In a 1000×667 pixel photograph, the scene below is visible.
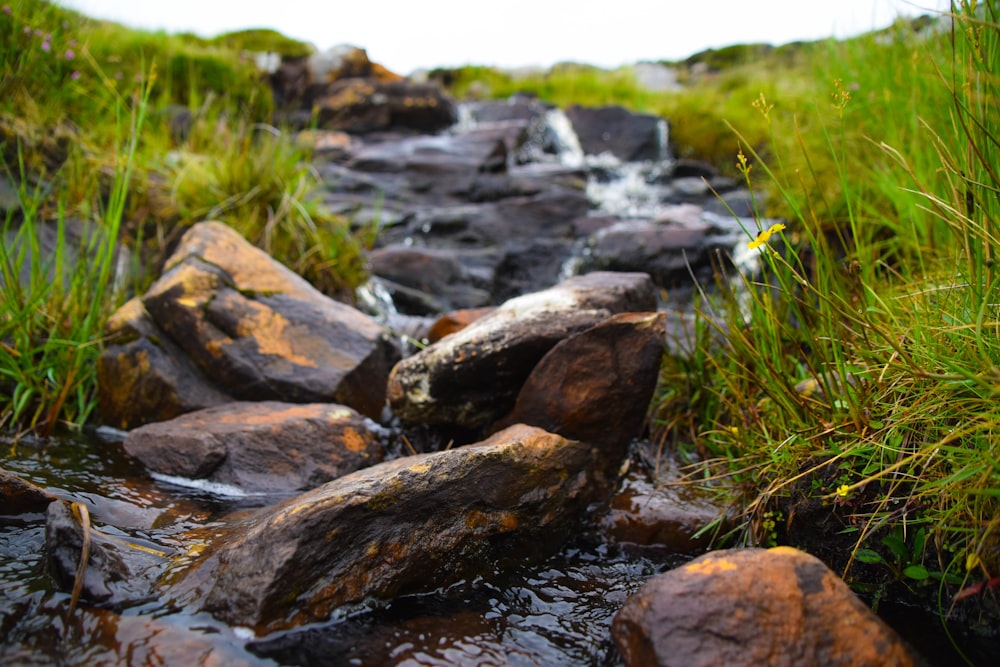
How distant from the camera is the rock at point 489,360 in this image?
126 inches

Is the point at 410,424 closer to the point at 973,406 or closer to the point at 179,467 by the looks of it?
the point at 179,467

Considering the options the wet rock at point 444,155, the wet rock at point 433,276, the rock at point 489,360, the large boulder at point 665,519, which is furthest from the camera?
the wet rock at point 444,155

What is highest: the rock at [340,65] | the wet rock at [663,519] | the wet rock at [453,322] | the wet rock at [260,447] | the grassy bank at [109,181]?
the rock at [340,65]

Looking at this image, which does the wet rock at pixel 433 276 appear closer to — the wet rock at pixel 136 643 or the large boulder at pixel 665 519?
the large boulder at pixel 665 519

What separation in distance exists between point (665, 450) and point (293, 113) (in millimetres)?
12140

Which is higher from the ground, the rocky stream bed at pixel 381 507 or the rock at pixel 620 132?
the rock at pixel 620 132

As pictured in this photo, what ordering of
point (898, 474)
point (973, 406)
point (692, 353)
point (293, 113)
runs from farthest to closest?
point (293, 113) < point (692, 353) < point (898, 474) < point (973, 406)

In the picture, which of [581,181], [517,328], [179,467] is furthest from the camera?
[581,181]

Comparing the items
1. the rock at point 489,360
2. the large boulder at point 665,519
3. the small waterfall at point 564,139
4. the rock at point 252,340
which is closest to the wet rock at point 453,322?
the rock at point 252,340

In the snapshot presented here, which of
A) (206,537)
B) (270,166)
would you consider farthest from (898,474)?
(270,166)

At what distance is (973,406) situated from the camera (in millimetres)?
1774

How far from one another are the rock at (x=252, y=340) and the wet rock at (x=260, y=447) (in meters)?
0.35

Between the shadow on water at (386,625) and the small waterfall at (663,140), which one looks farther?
the small waterfall at (663,140)

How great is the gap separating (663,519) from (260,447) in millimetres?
1749
